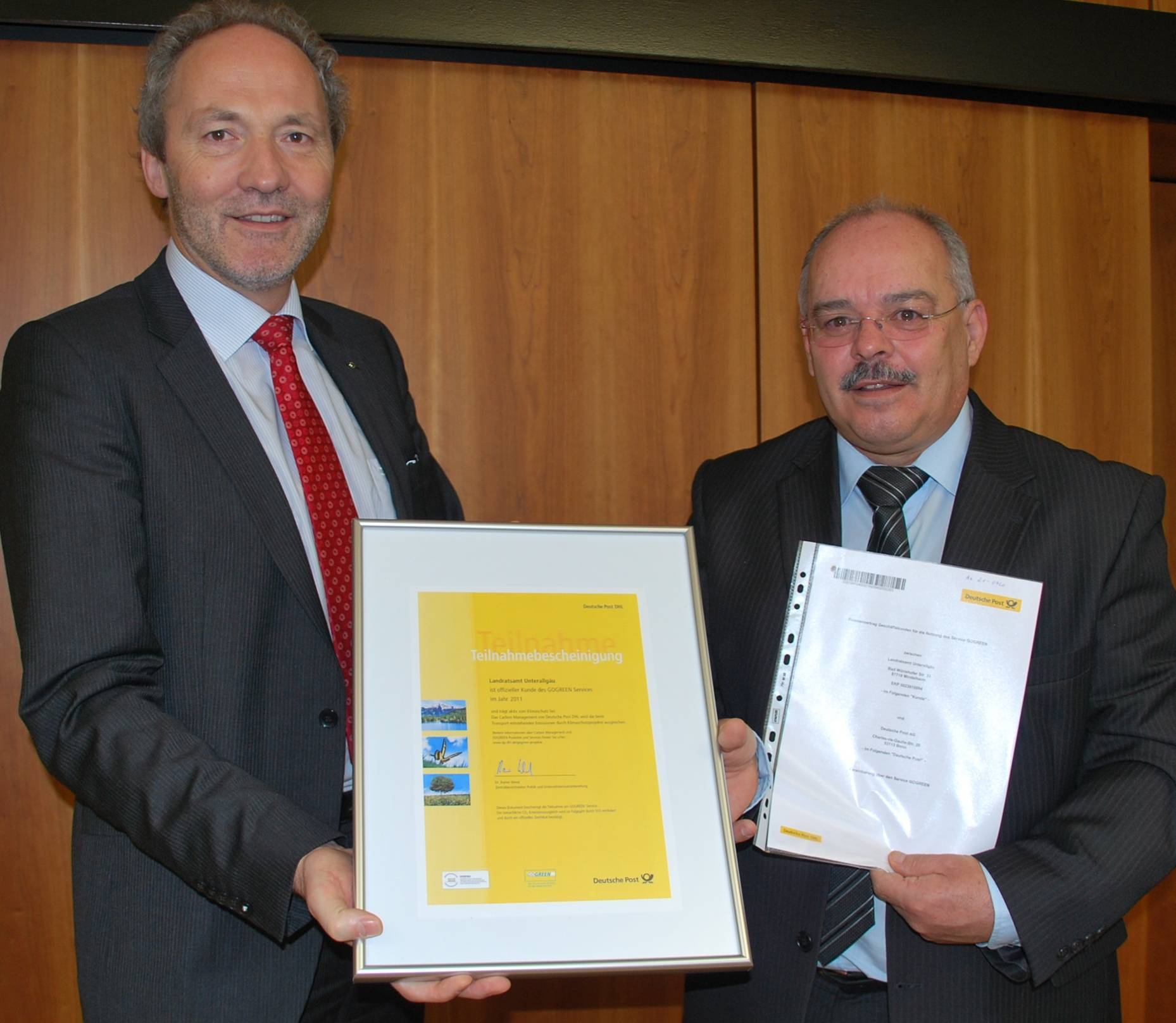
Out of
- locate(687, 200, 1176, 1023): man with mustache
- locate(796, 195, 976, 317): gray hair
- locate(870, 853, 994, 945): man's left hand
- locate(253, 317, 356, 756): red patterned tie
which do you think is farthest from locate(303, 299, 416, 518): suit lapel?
locate(870, 853, 994, 945): man's left hand

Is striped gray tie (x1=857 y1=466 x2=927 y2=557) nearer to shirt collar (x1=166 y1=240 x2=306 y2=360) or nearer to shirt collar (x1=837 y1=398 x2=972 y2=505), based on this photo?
shirt collar (x1=837 y1=398 x2=972 y2=505)

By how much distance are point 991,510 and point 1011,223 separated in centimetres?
157

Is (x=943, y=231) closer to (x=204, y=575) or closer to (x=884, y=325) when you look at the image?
(x=884, y=325)

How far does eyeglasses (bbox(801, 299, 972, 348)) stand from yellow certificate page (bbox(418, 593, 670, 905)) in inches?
29.0

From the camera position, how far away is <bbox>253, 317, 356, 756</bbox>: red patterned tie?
5.90 ft

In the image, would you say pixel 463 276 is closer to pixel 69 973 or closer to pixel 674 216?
pixel 674 216

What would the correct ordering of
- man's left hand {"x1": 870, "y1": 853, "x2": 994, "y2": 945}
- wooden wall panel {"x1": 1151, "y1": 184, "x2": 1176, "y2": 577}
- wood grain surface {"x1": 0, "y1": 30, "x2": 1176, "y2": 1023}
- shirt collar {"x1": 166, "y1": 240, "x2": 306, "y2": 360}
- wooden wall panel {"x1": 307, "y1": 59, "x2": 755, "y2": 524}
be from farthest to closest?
wooden wall panel {"x1": 1151, "y1": 184, "x2": 1176, "y2": 577} < wooden wall panel {"x1": 307, "y1": 59, "x2": 755, "y2": 524} < wood grain surface {"x1": 0, "y1": 30, "x2": 1176, "y2": 1023} < shirt collar {"x1": 166, "y1": 240, "x2": 306, "y2": 360} < man's left hand {"x1": 870, "y1": 853, "x2": 994, "y2": 945}

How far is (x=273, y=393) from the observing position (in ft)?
6.33

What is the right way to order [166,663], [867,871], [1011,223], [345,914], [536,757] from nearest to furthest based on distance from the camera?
[345,914] < [536,757] < [166,663] < [867,871] < [1011,223]

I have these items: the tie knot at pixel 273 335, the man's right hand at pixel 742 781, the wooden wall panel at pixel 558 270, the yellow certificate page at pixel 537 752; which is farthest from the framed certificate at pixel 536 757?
the wooden wall panel at pixel 558 270

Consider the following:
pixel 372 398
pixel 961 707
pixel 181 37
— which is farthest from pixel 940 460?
pixel 181 37

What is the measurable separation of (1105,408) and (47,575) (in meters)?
2.83

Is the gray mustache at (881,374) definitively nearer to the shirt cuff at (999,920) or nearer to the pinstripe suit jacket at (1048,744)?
the pinstripe suit jacket at (1048,744)

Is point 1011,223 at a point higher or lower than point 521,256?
higher
